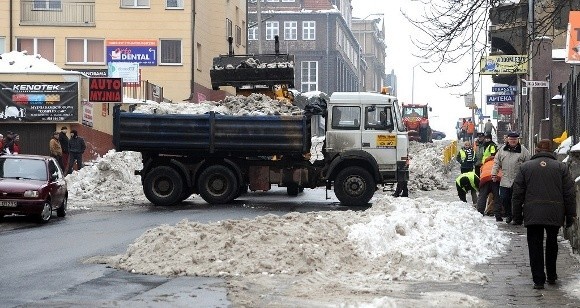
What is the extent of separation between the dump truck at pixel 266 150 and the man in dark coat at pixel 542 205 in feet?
48.6

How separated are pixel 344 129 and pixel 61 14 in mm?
33194

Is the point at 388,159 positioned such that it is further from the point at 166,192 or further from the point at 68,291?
the point at 68,291

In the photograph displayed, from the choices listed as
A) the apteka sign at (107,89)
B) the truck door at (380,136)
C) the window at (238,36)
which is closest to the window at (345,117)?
the truck door at (380,136)

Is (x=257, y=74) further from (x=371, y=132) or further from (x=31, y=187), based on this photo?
(x=31, y=187)

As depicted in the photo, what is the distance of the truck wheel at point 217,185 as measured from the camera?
28.3 m

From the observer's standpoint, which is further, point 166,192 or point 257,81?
point 257,81

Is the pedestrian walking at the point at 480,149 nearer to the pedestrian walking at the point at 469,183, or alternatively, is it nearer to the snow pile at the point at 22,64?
the pedestrian walking at the point at 469,183

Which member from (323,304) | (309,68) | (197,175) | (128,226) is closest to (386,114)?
(197,175)

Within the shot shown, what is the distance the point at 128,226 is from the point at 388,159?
9053mm

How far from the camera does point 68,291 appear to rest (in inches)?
484

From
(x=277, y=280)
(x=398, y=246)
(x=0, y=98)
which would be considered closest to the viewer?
(x=277, y=280)

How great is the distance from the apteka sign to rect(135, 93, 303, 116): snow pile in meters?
11.0

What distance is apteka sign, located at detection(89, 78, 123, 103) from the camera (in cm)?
4219

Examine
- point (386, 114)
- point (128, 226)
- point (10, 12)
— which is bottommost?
point (128, 226)
